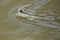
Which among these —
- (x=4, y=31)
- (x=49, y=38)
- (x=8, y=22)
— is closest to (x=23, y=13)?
(x=8, y=22)

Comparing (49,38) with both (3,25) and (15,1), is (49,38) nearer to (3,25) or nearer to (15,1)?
(3,25)

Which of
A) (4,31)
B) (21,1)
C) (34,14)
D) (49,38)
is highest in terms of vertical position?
(21,1)

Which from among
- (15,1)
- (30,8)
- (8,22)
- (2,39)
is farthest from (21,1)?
(2,39)

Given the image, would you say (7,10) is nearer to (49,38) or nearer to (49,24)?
(49,24)

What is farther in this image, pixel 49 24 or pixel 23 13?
pixel 23 13

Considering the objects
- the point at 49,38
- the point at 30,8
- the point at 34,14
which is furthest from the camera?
the point at 30,8

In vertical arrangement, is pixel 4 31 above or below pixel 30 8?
below

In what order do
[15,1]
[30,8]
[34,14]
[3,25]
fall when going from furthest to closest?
[15,1], [30,8], [34,14], [3,25]
